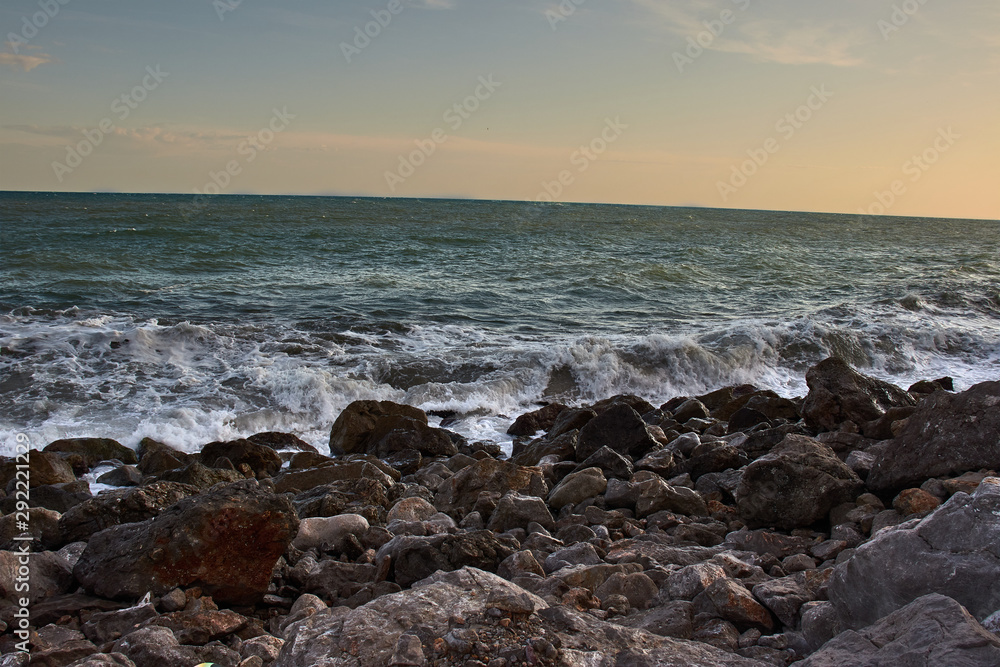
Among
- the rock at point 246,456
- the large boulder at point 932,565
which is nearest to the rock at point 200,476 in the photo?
the rock at point 246,456

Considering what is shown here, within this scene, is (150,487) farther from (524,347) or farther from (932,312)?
(932,312)

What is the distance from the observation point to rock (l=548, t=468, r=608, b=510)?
529 centimetres

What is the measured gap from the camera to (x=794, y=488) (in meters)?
4.25

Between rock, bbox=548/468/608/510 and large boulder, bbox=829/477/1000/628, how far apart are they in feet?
8.74

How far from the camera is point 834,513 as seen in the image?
4.14 meters

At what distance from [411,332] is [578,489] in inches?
333

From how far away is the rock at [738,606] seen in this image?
2.87m

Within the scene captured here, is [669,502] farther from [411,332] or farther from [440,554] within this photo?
[411,332]

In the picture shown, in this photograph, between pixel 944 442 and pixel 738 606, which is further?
pixel 944 442

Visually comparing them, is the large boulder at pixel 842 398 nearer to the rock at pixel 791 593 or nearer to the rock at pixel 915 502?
the rock at pixel 915 502

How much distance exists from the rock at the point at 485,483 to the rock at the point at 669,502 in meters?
0.94

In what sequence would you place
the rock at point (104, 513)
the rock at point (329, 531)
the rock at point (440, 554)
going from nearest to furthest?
the rock at point (440, 554) → the rock at point (329, 531) → the rock at point (104, 513)

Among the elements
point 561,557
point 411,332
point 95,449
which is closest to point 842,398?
point 561,557

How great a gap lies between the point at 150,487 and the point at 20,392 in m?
5.94
